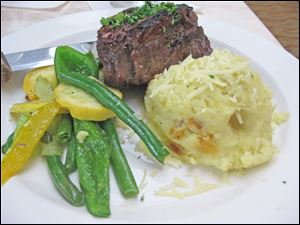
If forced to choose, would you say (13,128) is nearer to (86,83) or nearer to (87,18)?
(86,83)

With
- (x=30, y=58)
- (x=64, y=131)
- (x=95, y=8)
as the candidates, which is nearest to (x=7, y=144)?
(x=64, y=131)

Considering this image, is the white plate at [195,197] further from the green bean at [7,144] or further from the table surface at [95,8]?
the table surface at [95,8]

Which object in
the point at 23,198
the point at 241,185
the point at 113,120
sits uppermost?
the point at 23,198

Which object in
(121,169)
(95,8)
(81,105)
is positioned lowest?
(95,8)

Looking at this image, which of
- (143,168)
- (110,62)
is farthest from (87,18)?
(143,168)

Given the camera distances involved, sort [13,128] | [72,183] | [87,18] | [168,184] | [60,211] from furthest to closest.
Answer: [87,18] → [13,128] → [168,184] → [72,183] → [60,211]

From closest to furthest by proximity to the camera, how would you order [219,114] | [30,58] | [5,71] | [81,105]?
[219,114], [81,105], [5,71], [30,58]

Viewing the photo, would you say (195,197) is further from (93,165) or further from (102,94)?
(102,94)
